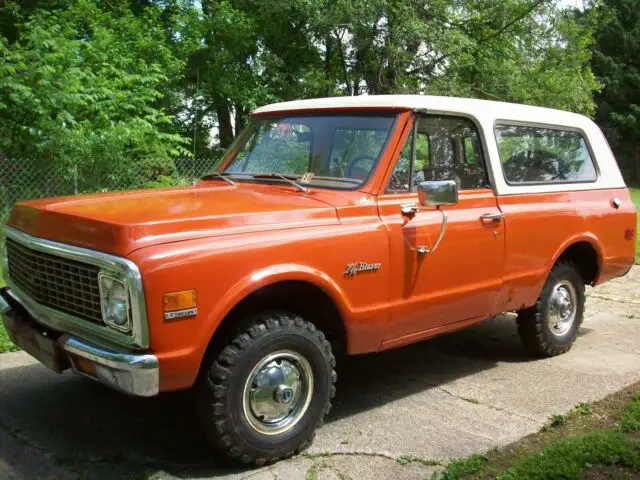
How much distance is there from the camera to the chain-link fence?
27.8ft

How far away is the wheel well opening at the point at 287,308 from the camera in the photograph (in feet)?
11.3

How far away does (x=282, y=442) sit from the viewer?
357 centimetres

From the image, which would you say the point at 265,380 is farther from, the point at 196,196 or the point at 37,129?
the point at 37,129

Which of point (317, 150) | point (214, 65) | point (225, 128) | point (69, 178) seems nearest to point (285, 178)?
point (317, 150)

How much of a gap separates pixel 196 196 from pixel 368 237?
3.65 feet

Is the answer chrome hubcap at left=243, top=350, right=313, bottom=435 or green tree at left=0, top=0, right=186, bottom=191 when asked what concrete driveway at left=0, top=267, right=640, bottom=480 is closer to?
chrome hubcap at left=243, top=350, right=313, bottom=435

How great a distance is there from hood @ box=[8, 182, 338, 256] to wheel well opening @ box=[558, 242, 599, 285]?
268 centimetres

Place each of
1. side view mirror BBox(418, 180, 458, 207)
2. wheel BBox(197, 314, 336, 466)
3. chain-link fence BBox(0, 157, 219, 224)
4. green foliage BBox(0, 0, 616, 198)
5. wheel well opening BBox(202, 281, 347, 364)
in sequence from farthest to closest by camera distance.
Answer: green foliage BBox(0, 0, 616, 198)
chain-link fence BBox(0, 157, 219, 224)
side view mirror BBox(418, 180, 458, 207)
wheel well opening BBox(202, 281, 347, 364)
wheel BBox(197, 314, 336, 466)

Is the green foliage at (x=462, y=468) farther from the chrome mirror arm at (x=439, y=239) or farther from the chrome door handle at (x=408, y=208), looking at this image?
the chrome door handle at (x=408, y=208)

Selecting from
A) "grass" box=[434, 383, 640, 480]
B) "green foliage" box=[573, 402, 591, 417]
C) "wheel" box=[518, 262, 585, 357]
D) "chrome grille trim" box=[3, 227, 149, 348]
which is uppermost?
"chrome grille trim" box=[3, 227, 149, 348]

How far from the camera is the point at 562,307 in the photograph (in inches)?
220

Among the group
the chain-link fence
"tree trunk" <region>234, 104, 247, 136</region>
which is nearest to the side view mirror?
the chain-link fence

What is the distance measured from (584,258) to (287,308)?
3.26m

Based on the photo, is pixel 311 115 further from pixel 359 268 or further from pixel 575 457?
pixel 575 457
